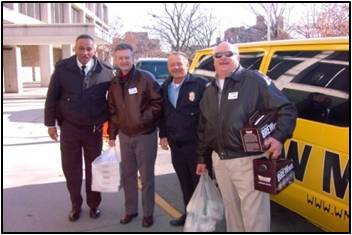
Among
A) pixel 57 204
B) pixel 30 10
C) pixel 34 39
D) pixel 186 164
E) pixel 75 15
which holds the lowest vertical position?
pixel 57 204

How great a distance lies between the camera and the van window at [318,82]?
10.6 feet

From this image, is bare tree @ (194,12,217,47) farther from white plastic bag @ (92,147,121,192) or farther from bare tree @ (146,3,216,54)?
white plastic bag @ (92,147,121,192)

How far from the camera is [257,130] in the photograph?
2.95m

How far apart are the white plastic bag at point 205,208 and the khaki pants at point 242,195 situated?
160mm

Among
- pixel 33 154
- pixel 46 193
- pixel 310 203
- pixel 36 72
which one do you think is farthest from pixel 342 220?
pixel 36 72

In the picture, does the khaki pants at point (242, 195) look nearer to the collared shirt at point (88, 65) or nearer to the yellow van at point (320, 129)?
Answer: the yellow van at point (320, 129)

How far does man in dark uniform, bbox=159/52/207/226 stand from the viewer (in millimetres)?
3816

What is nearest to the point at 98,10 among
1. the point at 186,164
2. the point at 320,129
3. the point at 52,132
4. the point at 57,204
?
the point at 57,204

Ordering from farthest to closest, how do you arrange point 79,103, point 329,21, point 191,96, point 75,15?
point 75,15, point 329,21, point 79,103, point 191,96

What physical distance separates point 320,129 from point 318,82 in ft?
1.36

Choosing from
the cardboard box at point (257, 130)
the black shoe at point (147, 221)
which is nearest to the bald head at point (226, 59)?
the cardboard box at point (257, 130)

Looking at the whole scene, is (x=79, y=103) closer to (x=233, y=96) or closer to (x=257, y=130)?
(x=233, y=96)

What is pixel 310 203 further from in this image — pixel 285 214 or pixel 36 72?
pixel 36 72

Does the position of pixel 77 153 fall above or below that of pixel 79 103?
below
